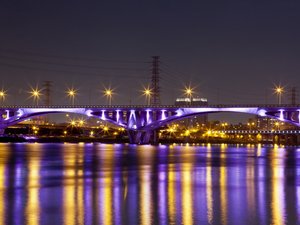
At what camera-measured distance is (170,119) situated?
138125 millimetres

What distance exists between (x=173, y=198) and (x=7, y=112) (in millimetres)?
127313

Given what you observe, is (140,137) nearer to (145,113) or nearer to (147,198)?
(145,113)

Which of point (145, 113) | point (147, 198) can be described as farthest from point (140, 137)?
point (147, 198)

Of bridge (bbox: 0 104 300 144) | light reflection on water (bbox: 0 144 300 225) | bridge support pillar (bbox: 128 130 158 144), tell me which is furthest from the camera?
bridge support pillar (bbox: 128 130 158 144)

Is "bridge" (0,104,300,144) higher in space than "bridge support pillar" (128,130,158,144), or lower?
higher

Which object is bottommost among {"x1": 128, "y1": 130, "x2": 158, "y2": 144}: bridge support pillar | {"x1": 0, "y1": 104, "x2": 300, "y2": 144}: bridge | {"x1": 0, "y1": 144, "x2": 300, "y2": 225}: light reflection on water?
{"x1": 0, "y1": 144, "x2": 300, "y2": 225}: light reflection on water

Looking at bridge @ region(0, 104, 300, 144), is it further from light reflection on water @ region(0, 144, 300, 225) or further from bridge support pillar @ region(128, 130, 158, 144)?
light reflection on water @ region(0, 144, 300, 225)

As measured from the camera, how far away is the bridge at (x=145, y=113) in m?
132

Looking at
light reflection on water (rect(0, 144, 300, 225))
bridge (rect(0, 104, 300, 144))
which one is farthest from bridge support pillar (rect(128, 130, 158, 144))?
light reflection on water (rect(0, 144, 300, 225))

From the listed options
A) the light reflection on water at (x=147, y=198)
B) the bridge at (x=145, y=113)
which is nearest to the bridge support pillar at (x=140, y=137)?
the bridge at (x=145, y=113)

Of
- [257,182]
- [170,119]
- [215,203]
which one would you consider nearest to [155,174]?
[257,182]

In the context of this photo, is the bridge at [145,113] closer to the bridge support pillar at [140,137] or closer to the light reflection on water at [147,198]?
the bridge support pillar at [140,137]

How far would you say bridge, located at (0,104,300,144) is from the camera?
132125 millimetres

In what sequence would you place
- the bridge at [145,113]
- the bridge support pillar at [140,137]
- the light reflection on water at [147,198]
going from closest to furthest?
1. the light reflection on water at [147,198]
2. the bridge at [145,113]
3. the bridge support pillar at [140,137]
